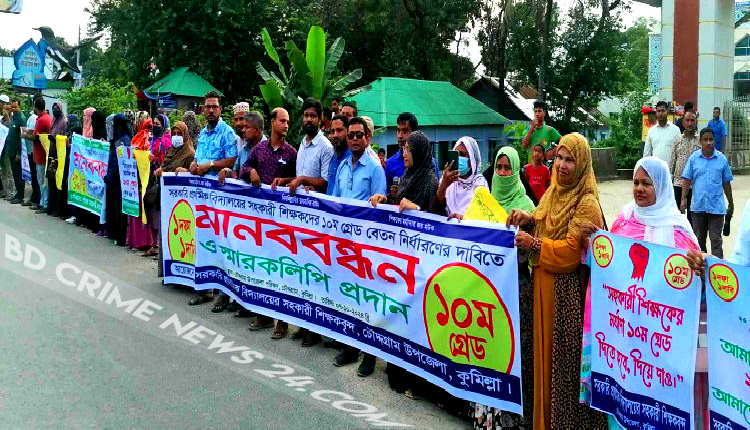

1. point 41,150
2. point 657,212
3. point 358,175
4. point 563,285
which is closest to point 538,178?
point 358,175

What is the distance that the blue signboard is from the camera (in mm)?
28469

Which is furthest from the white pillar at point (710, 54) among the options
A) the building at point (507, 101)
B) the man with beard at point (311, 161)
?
the man with beard at point (311, 161)

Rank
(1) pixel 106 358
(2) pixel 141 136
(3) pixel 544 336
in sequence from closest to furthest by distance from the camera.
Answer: (3) pixel 544 336 < (1) pixel 106 358 < (2) pixel 141 136

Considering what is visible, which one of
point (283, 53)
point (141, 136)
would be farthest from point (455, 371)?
point (283, 53)

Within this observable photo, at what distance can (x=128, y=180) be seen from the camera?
37.4 feet

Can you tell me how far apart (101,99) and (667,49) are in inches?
603

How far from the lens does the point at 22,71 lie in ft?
94.4

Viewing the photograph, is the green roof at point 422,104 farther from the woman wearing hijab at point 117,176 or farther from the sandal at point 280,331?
the sandal at point 280,331

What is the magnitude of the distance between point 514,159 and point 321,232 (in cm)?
185

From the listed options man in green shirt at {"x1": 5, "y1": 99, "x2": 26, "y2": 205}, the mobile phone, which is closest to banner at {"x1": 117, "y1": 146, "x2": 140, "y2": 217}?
man in green shirt at {"x1": 5, "y1": 99, "x2": 26, "y2": 205}

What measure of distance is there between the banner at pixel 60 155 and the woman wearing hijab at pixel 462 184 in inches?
383

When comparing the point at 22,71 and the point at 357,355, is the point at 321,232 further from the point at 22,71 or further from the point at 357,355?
the point at 22,71

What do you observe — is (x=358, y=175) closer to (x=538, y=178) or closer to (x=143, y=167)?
(x=538, y=178)

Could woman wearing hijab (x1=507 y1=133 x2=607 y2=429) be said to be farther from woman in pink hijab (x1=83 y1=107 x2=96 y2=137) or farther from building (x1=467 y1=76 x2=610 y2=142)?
building (x1=467 y1=76 x2=610 y2=142)
